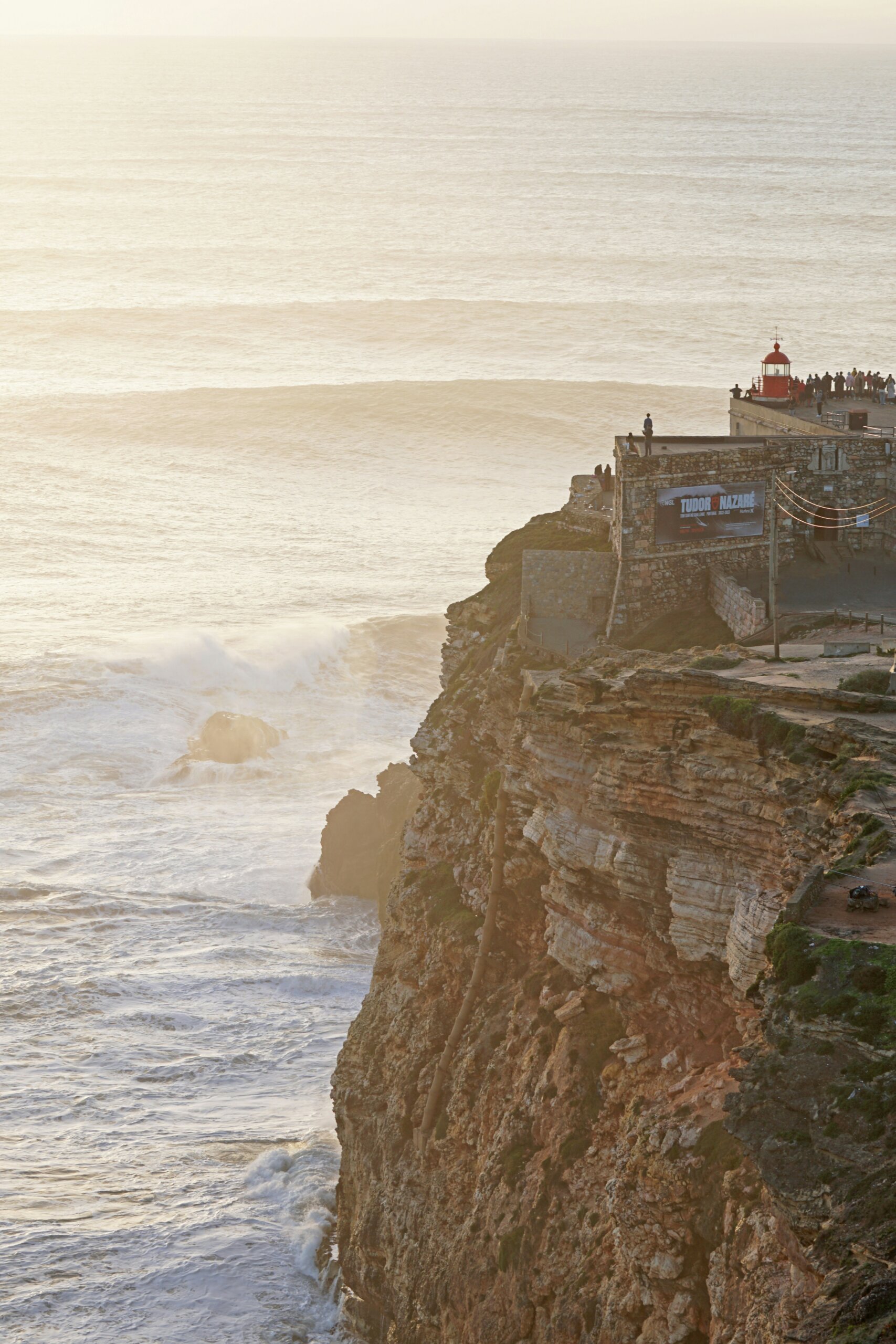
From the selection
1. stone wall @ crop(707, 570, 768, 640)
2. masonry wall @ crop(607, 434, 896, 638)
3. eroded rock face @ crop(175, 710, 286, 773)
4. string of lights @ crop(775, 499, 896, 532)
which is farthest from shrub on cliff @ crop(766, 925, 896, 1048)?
eroded rock face @ crop(175, 710, 286, 773)

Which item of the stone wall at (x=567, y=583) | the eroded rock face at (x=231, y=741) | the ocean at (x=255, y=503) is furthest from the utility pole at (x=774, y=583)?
the eroded rock face at (x=231, y=741)

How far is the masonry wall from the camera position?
31172mm

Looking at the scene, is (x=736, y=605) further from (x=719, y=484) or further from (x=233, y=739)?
(x=233, y=739)

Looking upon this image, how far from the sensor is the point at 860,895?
50.3 ft

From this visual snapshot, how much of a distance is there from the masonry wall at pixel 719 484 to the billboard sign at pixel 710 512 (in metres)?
0.12

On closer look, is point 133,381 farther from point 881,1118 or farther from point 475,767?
point 881,1118

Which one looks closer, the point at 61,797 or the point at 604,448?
the point at 61,797

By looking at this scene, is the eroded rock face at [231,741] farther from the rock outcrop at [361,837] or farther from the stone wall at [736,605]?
the stone wall at [736,605]

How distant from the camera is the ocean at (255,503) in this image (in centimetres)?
3092

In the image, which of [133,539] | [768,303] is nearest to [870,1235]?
[133,539]

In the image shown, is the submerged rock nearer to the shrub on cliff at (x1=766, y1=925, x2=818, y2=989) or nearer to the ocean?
the ocean

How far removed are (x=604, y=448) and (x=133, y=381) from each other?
29.8 metres

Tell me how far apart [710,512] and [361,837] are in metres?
14.8

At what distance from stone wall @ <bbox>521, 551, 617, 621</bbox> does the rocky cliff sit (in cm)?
180
